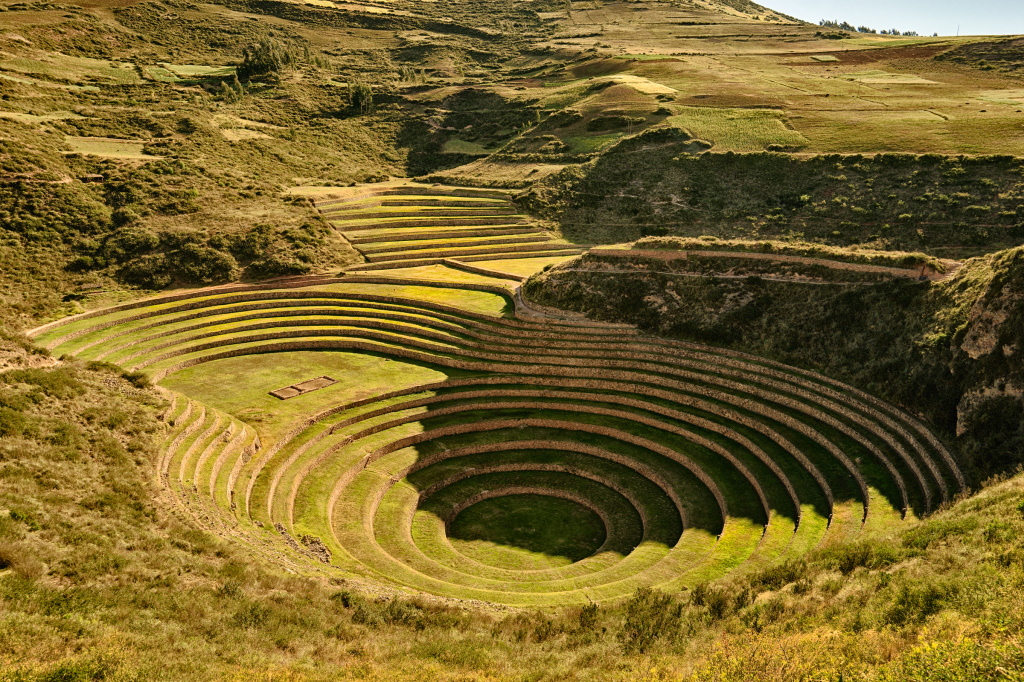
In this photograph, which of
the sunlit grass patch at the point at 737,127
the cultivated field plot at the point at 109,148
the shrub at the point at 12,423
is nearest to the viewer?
the shrub at the point at 12,423

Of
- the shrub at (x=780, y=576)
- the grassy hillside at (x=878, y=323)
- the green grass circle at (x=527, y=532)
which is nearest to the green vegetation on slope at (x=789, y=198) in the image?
the grassy hillside at (x=878, y=323)

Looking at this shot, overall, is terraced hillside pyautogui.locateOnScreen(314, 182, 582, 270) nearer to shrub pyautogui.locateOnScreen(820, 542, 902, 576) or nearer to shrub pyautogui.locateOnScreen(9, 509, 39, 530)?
shrub pyautogui.locateOnScreen(9, 509, 39, 530)

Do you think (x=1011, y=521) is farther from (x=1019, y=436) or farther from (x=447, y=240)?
(x=447, y=240)

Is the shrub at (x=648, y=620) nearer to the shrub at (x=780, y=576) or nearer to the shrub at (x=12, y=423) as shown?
the shrub at (x=780, y=576)

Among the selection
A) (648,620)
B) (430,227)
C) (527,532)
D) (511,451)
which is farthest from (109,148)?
(648,620)

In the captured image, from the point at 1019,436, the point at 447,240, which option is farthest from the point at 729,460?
the point at 447,240

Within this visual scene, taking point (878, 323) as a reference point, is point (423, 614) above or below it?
below

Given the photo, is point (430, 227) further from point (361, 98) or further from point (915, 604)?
point (915, 604)

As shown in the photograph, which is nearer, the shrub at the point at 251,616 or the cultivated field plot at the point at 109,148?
the shrub at the point at 251,616
